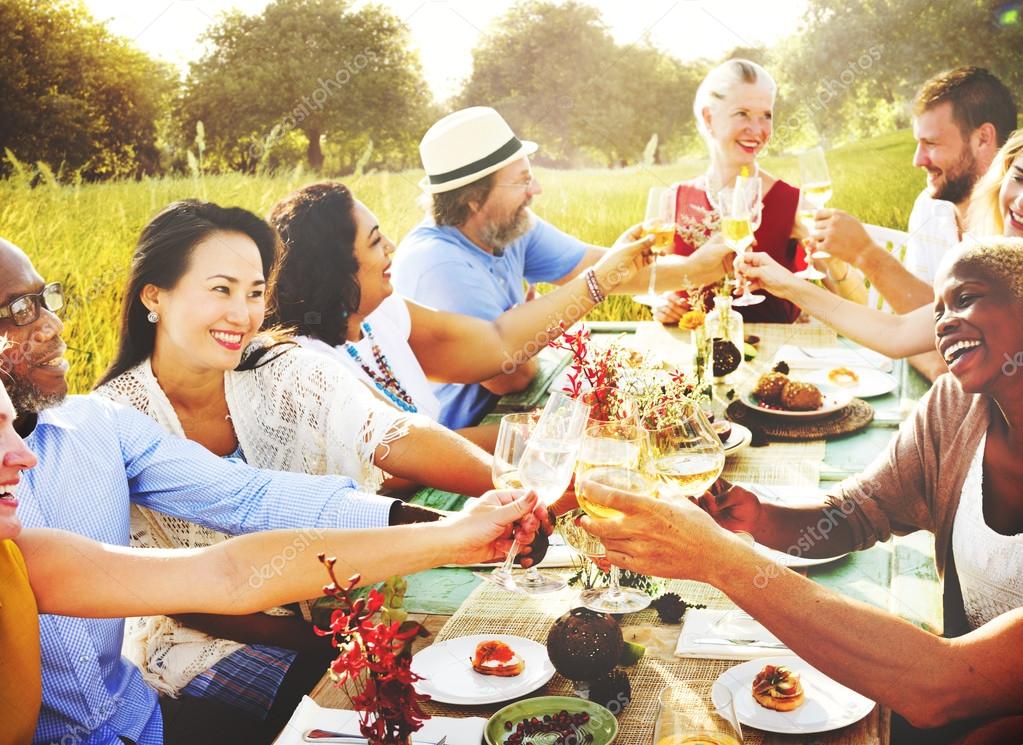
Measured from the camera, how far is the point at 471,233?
3.57m

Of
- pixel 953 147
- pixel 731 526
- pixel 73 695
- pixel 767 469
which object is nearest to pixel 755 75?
pixel 953 147

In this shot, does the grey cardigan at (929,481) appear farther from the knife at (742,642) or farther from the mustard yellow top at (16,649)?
the mustard yellow top at (16,649)

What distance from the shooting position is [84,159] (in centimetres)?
468

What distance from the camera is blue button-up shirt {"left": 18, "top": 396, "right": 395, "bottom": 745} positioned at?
64.6 inches

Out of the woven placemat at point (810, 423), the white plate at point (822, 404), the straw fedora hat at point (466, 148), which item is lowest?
the woven placemat at point (810, 423)

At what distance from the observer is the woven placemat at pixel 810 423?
2.46 m

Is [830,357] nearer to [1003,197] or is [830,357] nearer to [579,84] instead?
[1003,197]

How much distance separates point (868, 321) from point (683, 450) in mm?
1326

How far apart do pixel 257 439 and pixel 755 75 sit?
2713mm

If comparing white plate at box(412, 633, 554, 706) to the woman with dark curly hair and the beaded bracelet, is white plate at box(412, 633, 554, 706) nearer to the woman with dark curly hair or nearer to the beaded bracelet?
the woman with dark curly hair

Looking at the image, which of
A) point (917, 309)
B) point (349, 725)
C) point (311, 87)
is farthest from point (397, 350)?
point (311, 87)

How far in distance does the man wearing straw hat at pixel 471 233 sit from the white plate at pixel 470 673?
1845 millimetres

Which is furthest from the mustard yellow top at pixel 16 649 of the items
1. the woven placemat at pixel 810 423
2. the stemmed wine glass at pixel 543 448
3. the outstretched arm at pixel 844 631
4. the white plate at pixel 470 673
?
the woven placemat at pixel 810 423

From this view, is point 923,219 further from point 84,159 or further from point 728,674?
point 84,159
